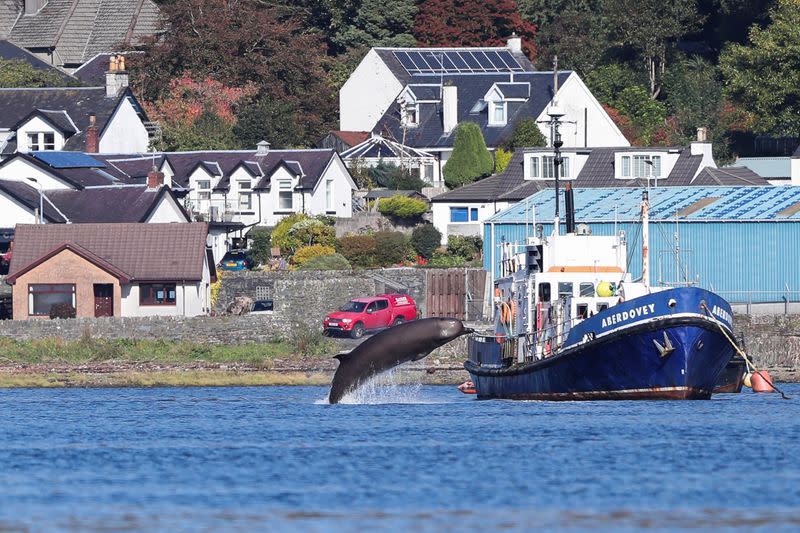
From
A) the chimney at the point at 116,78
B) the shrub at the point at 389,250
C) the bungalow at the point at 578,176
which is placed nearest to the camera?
the shrub at the point at 389,250

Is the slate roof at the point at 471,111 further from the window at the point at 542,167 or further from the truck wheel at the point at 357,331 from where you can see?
the truck wheel at the point at 357,331

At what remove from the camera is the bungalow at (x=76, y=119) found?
9875cm

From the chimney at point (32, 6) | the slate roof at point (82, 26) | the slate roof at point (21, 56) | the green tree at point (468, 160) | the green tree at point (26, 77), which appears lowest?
the green tree at point (468, 160)

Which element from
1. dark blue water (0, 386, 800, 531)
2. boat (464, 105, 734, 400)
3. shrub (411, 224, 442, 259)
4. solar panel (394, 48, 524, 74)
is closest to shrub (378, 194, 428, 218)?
shrub (411, 224, 442, 259)

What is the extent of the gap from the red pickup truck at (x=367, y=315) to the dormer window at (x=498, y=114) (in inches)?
1158

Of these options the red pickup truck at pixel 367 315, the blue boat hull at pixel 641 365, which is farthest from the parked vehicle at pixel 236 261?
the blue boat hull at pixel 641 365

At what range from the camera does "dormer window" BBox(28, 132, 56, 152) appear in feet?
324

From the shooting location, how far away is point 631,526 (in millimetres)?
29156

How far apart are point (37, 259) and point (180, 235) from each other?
6.06 m

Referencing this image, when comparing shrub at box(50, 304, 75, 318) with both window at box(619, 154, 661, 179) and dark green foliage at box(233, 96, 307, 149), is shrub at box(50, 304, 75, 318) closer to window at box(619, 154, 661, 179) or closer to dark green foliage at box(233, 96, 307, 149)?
window at box(619, 154, 661, 179)

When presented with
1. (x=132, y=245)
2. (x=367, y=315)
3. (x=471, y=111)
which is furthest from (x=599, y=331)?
(x=471, y=111)

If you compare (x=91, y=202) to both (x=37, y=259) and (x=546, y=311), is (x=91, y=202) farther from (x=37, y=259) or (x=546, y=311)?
(x=546, y=311)

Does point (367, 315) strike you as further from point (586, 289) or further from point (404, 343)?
point (404, 343)

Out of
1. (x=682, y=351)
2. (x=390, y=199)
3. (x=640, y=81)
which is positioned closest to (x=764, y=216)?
(x=390, y=199)
